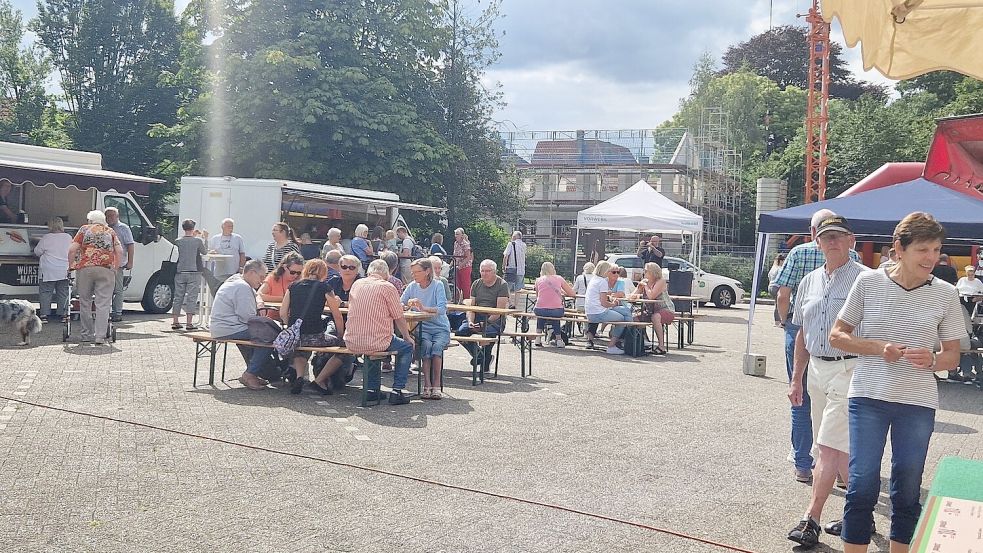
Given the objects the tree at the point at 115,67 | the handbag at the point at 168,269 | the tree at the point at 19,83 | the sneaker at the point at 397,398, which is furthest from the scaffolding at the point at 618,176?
the sneaker at the point at 397,398

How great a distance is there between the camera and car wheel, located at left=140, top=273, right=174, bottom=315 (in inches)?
719

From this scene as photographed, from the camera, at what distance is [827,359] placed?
556 cm

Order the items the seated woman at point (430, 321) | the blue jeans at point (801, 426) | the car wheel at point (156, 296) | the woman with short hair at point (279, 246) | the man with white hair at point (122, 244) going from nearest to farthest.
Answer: the blue jeans at point (801, 426) < the seated woman at point (430, 321) < the man with white hair at point (122, 244) < the woman with short hair at point (279, 246) < the car wheel at point (156, 296)

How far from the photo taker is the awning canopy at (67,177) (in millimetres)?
15211

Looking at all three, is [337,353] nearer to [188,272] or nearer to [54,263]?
[188,272]

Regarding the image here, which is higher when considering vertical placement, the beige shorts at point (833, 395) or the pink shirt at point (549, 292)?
the pink shirt at point (549, 292)

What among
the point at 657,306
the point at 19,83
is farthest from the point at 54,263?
the point at 19,83

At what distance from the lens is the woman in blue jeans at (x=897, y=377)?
4359 mm

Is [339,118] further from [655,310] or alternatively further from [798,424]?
[798,424]

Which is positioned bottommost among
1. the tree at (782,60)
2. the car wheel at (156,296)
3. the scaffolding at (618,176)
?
the car wheel at (156,296)

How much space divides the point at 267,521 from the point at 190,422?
9.82ft

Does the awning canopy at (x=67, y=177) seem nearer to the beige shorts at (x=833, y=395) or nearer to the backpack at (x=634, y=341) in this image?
the backpack at (x=634, y=341)

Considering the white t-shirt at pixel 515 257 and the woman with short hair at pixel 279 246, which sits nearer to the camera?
the woman with short hair at pixel 279 246

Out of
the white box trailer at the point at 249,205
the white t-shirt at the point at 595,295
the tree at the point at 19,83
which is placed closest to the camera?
the white t-shirt at the point at 595,295
